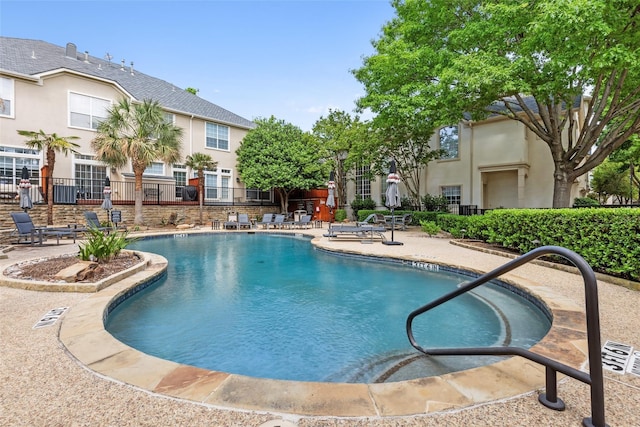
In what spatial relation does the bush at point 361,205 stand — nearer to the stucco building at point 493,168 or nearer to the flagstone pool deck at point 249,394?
the stucco building at point 493,168

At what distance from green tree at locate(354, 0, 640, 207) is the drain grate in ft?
35.7

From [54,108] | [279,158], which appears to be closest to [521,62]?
[279,158]

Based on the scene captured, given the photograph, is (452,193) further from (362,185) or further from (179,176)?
(179,176)

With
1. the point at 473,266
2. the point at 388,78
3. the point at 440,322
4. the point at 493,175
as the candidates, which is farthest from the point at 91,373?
the point at 493,175

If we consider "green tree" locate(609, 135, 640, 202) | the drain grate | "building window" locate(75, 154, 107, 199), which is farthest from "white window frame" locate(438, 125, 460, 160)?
"building window" locate(75, 154, 107, 199)

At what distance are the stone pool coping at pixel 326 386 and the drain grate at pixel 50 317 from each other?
2.96 feet

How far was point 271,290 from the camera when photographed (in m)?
6.17

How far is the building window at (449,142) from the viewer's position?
→ 19.5 m

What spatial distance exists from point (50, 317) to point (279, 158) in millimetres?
18297

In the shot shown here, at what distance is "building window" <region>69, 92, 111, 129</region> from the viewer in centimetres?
1644

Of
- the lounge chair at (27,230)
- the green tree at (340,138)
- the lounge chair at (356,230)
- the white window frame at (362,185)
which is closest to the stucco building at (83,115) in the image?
the lounge chair at (27,230)

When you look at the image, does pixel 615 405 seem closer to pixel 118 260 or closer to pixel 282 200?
pixel 118 260

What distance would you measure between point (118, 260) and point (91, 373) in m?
5.48

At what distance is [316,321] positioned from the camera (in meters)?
4.60
